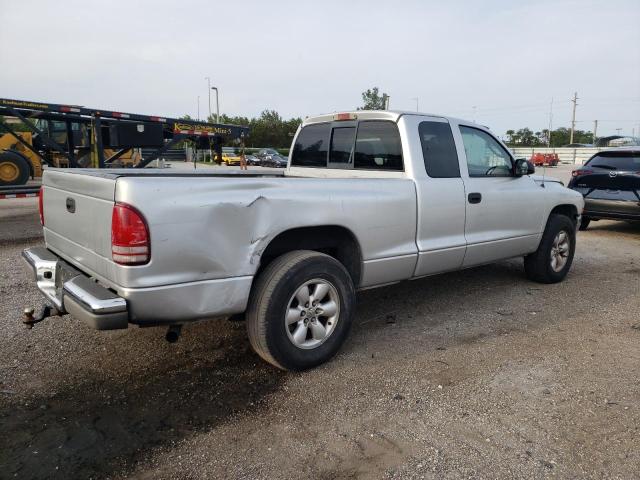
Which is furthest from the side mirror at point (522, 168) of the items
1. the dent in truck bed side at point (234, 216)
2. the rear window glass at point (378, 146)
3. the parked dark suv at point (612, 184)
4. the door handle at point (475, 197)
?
the parked dark suv at point (612, 184)

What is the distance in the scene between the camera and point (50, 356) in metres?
3.64

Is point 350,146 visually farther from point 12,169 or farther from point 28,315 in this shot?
point 12,169

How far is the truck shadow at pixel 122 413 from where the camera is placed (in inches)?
98.2

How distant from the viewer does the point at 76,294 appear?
287 cm

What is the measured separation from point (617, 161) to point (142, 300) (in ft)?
30.0

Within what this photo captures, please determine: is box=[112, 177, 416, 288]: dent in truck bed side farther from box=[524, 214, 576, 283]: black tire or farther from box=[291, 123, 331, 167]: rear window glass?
box=[524, 214, 576, 283]: black tire

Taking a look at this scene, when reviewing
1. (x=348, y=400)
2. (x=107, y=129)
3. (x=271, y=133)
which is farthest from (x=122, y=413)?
(x=271, y=133)

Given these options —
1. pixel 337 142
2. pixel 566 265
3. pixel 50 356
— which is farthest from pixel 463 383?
pixel 566 265

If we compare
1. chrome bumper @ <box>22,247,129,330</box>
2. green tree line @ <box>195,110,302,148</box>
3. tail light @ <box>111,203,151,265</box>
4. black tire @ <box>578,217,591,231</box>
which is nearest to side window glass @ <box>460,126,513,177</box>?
tail light @ <box>111,203,151,265</box>

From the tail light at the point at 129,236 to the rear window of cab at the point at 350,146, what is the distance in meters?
2.31

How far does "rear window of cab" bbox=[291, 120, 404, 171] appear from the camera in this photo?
4.31 metres

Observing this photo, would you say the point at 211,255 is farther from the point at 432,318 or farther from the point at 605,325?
the point at 605,325

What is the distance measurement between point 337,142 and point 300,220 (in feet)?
5.59

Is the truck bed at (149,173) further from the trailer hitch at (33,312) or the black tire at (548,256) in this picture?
the black tire at (548,256)
